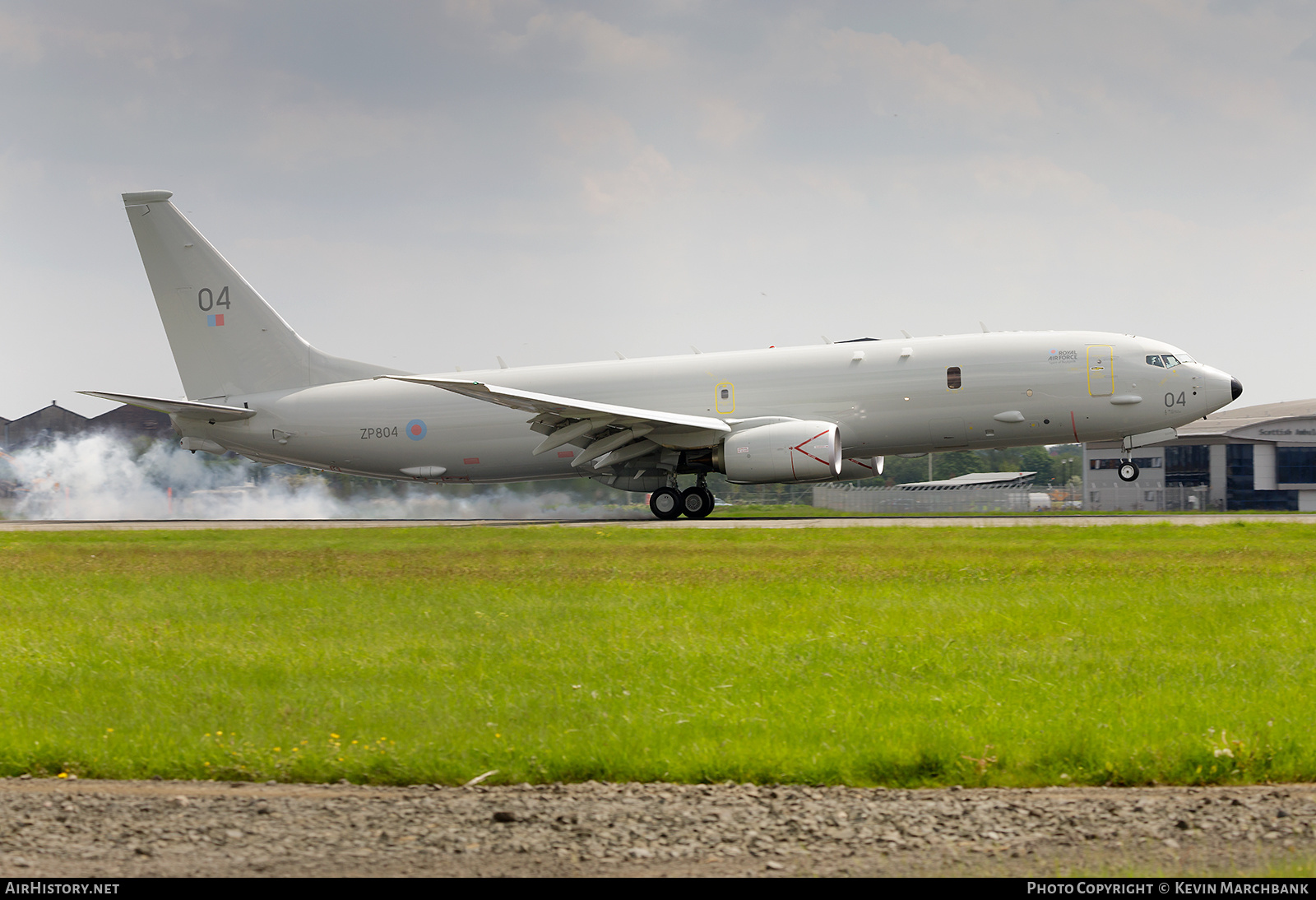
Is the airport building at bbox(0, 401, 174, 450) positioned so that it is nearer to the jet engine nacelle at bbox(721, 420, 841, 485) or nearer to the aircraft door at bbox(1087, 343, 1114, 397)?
the jet engine nacelle at bbox(721, 420, 841, 485)

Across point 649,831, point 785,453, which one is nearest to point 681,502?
point 785,453

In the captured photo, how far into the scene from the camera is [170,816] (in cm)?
473

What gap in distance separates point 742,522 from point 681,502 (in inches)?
93.6

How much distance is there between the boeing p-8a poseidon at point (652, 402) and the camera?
2556cm

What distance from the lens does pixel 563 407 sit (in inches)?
1015

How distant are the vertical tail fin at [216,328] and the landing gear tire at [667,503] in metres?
9.24

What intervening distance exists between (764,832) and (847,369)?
23252 mm

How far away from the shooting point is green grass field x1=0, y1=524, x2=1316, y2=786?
5.45 meters

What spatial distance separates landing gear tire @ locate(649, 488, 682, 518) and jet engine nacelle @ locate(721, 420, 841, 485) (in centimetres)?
195

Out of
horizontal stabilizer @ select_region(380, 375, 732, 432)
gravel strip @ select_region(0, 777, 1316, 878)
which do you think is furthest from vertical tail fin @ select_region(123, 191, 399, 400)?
gravel strip @ select_region(0, 777, 1316, 878)

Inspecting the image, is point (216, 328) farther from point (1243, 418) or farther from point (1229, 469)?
point (1243, 418)

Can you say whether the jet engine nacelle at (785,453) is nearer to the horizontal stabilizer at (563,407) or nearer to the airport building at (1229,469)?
the horizontal stabilizer at (563,407)

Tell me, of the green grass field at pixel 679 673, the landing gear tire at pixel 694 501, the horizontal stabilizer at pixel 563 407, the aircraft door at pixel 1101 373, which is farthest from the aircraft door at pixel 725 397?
the green grass field at pixel 679 673
